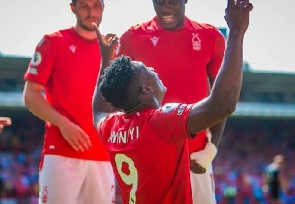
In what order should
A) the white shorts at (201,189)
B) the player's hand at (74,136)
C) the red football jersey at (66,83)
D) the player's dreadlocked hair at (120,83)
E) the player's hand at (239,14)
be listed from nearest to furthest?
1. the player's hand at (239,14)
2. the player's dreadlocked hair at (120,83)
3. the white shorts at (201,189)
4. the player's hand at (74,136)
5. the red football jersey at (66,83)

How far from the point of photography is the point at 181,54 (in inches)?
166

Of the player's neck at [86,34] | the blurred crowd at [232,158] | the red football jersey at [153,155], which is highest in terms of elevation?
the player's neck at [86,34]

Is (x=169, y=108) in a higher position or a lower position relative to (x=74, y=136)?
higher

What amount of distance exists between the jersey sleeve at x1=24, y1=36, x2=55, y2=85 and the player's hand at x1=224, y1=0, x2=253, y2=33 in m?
2.30

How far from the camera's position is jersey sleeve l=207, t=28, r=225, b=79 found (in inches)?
169

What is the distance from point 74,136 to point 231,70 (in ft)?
6.99

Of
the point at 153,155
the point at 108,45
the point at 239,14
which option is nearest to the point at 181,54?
the point at 108,45

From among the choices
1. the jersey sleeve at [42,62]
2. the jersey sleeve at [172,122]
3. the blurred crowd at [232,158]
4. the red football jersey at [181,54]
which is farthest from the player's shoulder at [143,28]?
the blurred crowd at [232,158]

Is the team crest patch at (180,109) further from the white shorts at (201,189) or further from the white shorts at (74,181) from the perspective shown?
the white shorts at (74,181)

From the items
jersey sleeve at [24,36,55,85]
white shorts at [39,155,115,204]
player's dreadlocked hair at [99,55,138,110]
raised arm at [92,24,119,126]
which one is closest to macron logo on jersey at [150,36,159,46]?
raised arm at [92,24,119,126]

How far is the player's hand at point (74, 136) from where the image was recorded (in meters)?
4.46

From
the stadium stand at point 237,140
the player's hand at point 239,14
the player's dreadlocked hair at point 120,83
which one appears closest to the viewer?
the player's hand at point 239,14

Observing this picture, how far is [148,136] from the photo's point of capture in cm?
293

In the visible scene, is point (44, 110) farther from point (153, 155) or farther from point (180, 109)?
point (180, 109)
